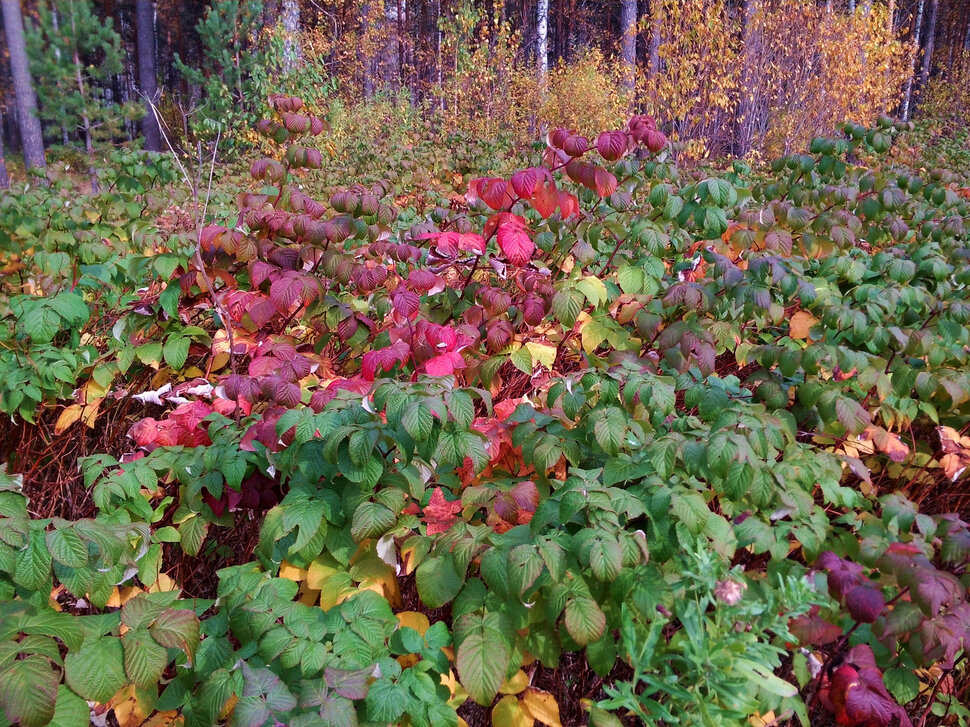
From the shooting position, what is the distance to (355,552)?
59.4 inches

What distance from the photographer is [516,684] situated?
135cm

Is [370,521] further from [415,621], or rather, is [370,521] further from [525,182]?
[525,182]

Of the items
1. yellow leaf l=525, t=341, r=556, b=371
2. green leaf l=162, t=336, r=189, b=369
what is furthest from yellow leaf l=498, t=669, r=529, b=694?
green leaf l=162, t=336, r=189, b=369

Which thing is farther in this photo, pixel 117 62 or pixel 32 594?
pixel 117 62

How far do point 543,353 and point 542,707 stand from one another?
1.04 meters

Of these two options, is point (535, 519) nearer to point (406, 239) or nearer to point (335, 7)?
point (406, 239)

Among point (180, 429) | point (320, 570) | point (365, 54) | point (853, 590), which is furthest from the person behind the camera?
point (365, 54)

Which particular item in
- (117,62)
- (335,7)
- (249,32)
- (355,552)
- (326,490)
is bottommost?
(355,552)

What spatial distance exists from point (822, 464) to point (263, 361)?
1583 mm

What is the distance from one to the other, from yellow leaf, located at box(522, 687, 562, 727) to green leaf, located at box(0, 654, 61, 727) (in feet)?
2.86

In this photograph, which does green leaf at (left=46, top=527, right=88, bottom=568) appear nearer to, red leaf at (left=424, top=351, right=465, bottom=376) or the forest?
the forest

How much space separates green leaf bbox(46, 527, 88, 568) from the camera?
1044 mm

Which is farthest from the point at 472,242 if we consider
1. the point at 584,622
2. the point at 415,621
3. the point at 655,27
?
the point at 655,27

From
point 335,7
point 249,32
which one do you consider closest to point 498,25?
point 249,32
